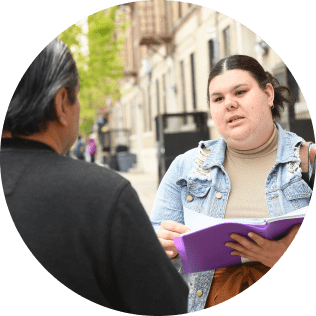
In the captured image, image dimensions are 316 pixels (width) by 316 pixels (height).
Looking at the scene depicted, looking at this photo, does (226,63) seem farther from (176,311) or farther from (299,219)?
(176,311)

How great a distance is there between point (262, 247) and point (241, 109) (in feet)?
1.92

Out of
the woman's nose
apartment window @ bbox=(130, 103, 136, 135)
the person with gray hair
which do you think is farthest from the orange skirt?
apartment window @ bbox=(130, 103, 136, 135)

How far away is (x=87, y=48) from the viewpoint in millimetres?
1784

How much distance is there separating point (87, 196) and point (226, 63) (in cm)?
87

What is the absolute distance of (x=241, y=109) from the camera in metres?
1.60

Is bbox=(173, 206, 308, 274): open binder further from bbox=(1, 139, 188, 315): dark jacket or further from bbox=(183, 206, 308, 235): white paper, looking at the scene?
bbox=(1, 139, 188, 315): dark jacket

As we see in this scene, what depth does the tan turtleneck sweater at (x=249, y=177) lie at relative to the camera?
1.58m

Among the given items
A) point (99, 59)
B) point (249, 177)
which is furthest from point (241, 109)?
point (99, 59)

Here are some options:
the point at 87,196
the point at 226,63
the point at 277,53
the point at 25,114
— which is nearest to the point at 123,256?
the point at 87,196

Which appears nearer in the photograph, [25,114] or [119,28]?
[25,114]

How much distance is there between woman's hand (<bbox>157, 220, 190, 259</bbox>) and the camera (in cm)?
157

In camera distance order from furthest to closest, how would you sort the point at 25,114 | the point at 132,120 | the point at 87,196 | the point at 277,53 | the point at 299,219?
the point at 132,120, the point at 277,53, the point at 299,219, the point at 25,114, the point at 87,196

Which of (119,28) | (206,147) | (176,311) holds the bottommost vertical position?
(176,311)

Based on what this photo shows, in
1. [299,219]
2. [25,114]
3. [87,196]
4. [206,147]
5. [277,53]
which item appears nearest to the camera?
[87,196]
